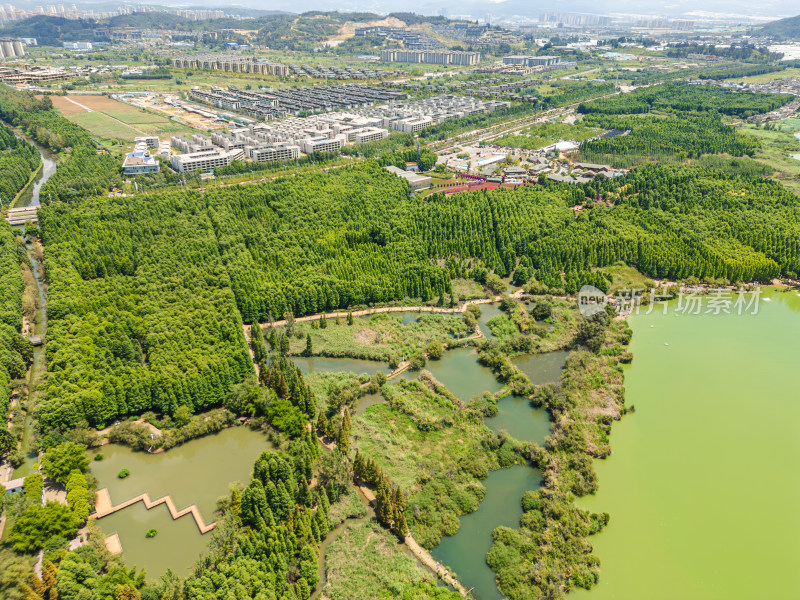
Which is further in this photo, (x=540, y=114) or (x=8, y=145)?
(x=540, y=114)

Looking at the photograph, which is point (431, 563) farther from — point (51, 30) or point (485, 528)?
point (51, 30)

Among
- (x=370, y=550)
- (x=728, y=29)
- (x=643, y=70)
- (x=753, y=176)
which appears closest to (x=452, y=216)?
(x=370, y=550)

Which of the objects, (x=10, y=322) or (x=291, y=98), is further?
(x=291, y=98)

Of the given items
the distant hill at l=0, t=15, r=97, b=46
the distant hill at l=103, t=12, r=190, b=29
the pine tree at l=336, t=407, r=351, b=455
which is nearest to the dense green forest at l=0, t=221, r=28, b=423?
the pine tree at l=336, t=407, r=351, b=455

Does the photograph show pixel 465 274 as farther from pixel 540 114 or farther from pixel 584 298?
pixel 540 114

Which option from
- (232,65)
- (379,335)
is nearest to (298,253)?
(379,335)

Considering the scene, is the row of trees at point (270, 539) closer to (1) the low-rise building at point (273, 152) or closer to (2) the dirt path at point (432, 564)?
(2) the dirt path at point (432, 564)
